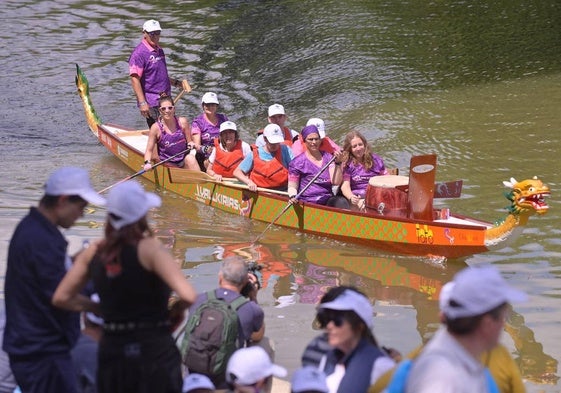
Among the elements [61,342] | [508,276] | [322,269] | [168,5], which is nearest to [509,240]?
[508,276]

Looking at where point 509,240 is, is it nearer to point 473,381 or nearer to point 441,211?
point 441,211

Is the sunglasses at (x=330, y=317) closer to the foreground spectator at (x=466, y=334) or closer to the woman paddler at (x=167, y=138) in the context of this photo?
the foreground spectator at (x=466, y=334)

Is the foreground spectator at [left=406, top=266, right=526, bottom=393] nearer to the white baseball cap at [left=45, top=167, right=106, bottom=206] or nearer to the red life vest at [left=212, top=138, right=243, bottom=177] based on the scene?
the white baseball cap at [left=45, top=167, right=106, bottom=206]

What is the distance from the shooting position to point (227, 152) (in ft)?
41.7

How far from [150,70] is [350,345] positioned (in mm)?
10052

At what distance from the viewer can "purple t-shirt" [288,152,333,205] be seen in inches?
446

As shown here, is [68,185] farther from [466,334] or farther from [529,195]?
[529,195]

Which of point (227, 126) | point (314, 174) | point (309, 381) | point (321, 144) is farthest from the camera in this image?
point (227, 126)

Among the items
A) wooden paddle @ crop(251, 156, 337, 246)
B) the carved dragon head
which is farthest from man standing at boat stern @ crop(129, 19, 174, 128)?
the carved dragon head

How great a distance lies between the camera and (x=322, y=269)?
34.6 feet

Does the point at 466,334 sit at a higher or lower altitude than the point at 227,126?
lower

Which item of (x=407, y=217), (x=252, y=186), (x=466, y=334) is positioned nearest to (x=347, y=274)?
(x=407, y=217)

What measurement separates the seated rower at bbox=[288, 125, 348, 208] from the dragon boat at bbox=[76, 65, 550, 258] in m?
0.20

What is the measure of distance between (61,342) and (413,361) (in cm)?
177
